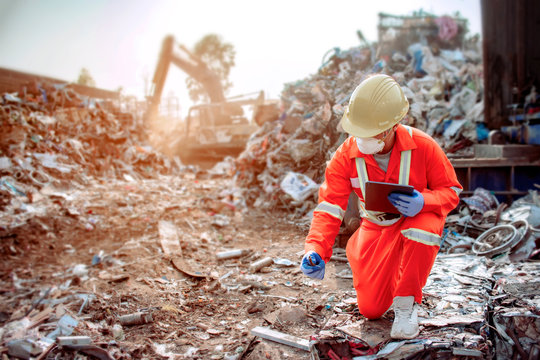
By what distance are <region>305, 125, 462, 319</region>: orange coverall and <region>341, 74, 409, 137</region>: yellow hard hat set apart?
0.51 feet

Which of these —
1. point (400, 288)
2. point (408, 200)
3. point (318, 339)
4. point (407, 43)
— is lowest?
point (318, 339)

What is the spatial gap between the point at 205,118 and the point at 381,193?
1159 cm

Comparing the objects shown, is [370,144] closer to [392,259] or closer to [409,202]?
[409,202]

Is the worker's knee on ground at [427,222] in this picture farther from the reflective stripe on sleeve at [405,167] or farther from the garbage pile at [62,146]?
the garbage pile at [62,146]

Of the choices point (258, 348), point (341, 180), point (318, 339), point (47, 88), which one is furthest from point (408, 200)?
point (47, 88)

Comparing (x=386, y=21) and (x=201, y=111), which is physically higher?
(x=386, y=21)

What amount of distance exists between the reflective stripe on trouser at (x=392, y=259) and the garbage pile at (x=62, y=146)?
5.60 meters

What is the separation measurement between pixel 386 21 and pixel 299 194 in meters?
9.62

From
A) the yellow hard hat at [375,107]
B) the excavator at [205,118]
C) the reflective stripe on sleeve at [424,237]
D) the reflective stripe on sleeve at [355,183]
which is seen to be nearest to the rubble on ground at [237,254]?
the reflective stripe on sleeve at [424,237]

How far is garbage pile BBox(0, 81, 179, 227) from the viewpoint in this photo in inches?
279

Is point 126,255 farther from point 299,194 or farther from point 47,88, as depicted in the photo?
point 47,88

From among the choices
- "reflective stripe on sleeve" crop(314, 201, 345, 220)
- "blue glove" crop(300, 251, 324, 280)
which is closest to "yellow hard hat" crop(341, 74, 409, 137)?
"reflective stripe on sleeve" crop(314, 201, 345, 220)

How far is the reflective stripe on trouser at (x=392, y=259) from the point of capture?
1899 millimetres

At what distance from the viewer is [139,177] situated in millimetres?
9898
